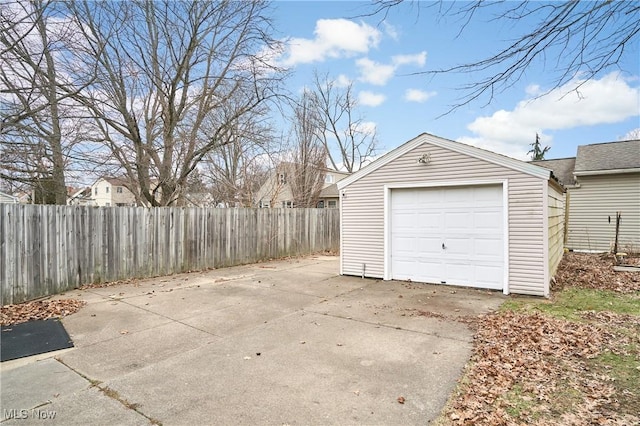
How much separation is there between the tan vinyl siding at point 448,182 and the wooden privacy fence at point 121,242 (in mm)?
3713

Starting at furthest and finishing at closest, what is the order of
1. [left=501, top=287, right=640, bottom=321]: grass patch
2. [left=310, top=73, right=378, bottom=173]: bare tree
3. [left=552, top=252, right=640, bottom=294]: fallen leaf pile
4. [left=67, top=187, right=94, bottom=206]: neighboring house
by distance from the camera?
[left=310, top=73, right=378, bottom=173]: bare tree
[left=67, top=187, right=94, bottom=206]: neighboring house
[left=552, top=252, right=640, bottom=294]: fallen leaf pile
[left=501, top=287, right=640, bottom=321]: grass patch

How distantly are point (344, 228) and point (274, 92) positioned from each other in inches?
227

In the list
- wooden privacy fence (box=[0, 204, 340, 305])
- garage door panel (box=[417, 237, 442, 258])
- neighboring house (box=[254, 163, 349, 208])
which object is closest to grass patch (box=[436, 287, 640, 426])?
garage door panel (box=[417, 237, 442, 258])

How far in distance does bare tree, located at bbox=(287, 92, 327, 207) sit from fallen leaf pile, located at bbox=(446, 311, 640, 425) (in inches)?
633

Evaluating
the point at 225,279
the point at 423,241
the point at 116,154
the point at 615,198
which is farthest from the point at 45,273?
the point at 615,198

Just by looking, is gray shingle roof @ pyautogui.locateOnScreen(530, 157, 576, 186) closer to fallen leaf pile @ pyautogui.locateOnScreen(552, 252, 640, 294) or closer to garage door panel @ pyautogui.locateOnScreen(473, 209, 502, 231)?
fallen leaf pile @ pyautogui.locateOnScreen(552, 252, 640, 294)

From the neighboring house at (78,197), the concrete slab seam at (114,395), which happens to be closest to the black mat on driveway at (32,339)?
the concrete slab seam at (114,395)

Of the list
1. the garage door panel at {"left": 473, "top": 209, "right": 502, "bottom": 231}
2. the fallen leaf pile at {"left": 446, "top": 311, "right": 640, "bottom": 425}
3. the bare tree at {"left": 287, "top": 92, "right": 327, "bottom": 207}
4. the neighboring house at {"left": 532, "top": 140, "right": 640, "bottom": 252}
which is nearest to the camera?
the fallen leaf pile at {"left": 446, "top": 311, "right": 640, "bottom": 425}

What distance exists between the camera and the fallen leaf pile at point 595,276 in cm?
738

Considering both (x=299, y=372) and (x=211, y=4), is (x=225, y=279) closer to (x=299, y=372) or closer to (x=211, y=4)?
(x=299, y=372)

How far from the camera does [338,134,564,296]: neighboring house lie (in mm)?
6730

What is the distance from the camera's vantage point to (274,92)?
1193 centimetres

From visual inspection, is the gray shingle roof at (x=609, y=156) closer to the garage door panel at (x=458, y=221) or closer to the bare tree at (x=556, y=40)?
the garage door panel at (x=458, y=221)

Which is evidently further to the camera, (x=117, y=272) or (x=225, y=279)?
(x=225, y=279)
